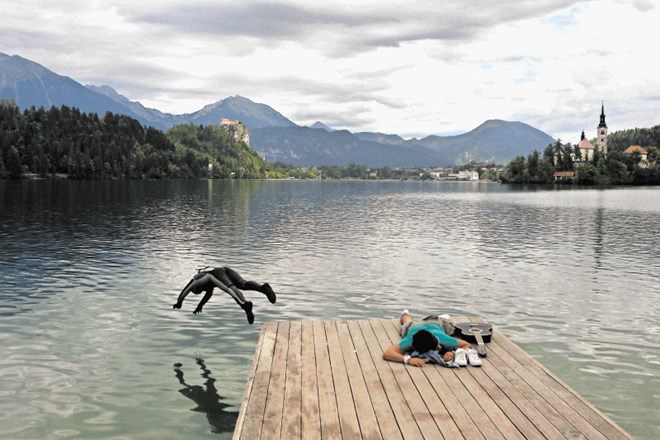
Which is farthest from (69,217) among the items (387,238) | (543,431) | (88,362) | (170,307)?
(543,431)

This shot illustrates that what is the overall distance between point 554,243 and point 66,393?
43.3 metres

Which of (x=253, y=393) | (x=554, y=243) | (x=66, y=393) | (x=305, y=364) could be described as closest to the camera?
(x=253, y=393)

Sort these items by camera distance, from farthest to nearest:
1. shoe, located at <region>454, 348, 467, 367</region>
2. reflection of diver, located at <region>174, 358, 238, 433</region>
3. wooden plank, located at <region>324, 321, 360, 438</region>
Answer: reflection of diver, located at <region>174, 358, 238, 433</region>
shoe, located at <region>454, 348, 467, 367</region>
wooden plank, located at <region>324, 321, 360, 438</region>

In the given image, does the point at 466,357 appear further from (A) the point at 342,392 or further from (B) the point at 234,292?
(B) the point at 234,292

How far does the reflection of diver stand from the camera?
13.0 meters

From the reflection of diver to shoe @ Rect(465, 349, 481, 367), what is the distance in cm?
581

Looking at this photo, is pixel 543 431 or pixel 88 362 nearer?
pixel 543 431

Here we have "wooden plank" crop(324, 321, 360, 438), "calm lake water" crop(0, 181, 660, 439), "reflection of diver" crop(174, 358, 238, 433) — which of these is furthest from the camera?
"calm lake water" crop(0, 181, 660, 439)

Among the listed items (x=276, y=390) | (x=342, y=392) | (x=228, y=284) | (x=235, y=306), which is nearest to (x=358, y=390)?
(x=342, y=392)

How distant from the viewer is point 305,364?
12.8 meters

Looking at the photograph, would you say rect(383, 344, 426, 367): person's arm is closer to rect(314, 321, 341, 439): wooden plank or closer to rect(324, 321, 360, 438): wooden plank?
rect(324, 321, 360, 438): wooden plank

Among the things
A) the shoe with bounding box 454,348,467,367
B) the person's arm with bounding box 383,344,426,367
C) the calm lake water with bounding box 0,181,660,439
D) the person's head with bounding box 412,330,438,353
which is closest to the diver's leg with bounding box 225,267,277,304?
the calm lake water with bounding box 0,181,660,439

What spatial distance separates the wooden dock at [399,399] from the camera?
9.39 meters

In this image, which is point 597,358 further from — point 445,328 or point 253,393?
point 253,393
